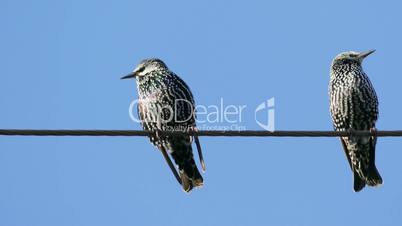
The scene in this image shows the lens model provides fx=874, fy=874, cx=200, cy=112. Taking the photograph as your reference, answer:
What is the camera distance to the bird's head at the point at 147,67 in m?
9.31

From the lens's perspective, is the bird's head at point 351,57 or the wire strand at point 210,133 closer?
the wire strand at point 210,133

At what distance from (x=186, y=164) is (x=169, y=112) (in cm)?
73

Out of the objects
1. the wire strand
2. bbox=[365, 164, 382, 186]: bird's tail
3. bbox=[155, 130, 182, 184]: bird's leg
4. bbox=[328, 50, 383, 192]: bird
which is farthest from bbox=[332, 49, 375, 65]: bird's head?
the wire strand

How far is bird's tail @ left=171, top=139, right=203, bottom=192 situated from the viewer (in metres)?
9.21

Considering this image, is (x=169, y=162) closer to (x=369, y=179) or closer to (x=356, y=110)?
(x=356, y=110)

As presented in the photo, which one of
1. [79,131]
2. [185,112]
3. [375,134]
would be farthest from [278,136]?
[185,112]

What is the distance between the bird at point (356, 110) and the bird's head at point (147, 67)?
1.82m

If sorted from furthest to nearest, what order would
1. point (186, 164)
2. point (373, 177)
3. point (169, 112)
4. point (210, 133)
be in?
point (186, 164) → point (373, 177) → point (169, 112) → point (210, 133)

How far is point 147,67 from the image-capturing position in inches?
368

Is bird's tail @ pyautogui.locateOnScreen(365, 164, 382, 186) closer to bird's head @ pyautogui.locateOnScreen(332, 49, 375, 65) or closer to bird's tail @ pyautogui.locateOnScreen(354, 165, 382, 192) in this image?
bird's tail @ pyautogui.locateOnScreen(354, 165, 382, 192)

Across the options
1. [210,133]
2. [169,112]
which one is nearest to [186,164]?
[169,112]

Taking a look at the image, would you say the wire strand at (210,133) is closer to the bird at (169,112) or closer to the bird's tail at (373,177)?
the bird at (169,112)

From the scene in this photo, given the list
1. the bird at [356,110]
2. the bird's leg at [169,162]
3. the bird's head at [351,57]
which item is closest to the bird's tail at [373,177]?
the bird at [356,110]

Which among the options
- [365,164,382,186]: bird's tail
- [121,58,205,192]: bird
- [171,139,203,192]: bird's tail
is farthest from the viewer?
[171,139,203,192]: bird's tail
